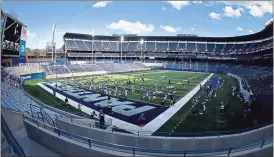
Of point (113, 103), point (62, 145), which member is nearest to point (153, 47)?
point (113, 103)

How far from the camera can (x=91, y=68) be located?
5609 centimetres

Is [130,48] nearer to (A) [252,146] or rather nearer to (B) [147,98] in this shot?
(B) [147,98]

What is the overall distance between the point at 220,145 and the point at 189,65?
6596cm

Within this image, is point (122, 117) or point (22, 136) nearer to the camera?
point (22, 136)

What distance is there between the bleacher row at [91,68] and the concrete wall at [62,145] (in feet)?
112

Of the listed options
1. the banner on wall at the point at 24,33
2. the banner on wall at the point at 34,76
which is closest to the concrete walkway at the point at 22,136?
the banner on wall at the point at 24,33

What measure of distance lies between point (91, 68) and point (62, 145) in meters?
48.4

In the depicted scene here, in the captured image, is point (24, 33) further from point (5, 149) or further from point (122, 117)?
point (5, 149)

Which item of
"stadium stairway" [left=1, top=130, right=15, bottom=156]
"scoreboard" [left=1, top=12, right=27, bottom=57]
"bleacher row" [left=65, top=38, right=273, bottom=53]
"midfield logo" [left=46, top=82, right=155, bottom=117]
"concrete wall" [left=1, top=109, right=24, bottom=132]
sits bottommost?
"midfield logo" [left=46, top=82, right=155, bottom=117]

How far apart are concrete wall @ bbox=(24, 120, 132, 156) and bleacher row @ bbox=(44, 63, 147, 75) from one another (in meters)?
34.1

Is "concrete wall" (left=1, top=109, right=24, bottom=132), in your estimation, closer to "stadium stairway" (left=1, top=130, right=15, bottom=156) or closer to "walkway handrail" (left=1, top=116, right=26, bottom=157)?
"walkway handrail" (left=1, top=116, right=26, bottom=157)

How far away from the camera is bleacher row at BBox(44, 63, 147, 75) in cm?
4542

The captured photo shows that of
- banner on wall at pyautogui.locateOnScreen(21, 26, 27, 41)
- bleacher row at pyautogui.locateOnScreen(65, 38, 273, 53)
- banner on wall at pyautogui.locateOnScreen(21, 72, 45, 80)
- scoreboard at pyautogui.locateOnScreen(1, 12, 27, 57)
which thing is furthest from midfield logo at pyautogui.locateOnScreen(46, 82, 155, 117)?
bleacher row at pyautogui.locateOnScreen(65, 38, 273, 53)

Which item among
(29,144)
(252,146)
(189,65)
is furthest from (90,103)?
(189,65)
